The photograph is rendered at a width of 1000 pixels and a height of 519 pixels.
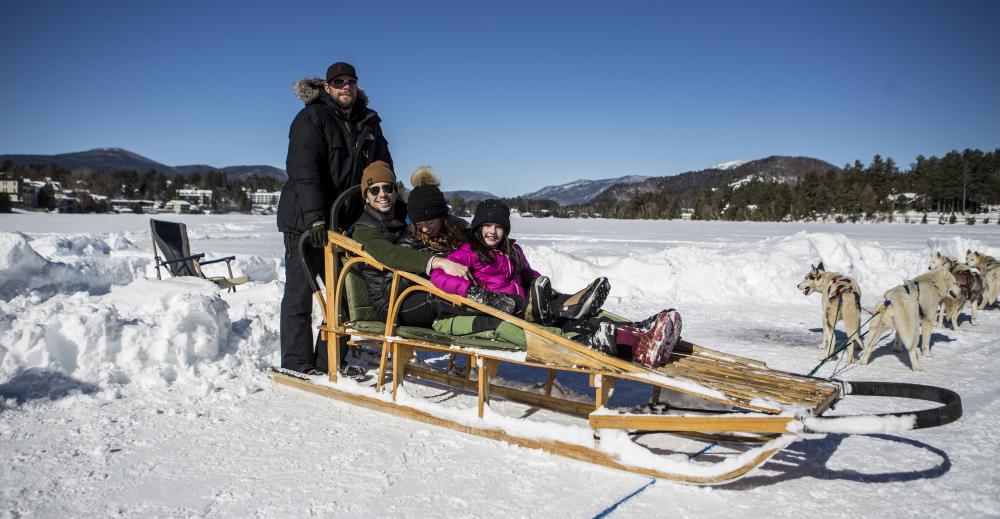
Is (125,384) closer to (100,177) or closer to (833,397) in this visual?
(833,397)

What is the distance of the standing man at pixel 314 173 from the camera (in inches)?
162

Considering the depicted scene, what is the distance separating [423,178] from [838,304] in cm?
411

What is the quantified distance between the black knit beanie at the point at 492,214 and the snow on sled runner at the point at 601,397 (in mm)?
571

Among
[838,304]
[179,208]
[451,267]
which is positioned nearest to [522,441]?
[451,267]

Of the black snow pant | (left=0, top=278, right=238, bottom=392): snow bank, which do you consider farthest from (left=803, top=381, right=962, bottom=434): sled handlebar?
(left=0, top=278, right=238, bottom=392): snow bank

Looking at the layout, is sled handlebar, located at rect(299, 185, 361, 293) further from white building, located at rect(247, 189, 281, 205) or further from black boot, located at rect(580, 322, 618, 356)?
white building, located at rect(247, 189, 281, 205)

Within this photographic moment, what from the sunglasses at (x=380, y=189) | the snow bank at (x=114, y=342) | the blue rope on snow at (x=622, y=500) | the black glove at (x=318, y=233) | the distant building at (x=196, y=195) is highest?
the distant building at (x=196, y=195)

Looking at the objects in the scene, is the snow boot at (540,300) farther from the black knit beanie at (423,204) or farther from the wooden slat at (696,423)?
the black knit beanie at (423,204)

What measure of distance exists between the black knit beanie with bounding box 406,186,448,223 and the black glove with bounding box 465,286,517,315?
0.83 m

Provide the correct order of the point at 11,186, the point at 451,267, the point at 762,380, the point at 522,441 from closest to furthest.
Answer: the point at 762,380 → the point at 522,441 → the point at 451,267 → the point at 11,186

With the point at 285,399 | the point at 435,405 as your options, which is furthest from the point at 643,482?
the point at 285,399

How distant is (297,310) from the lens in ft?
14.2

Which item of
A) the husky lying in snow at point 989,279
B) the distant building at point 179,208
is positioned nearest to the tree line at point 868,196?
the distant building at point 179,208

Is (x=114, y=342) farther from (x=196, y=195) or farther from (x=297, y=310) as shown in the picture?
(x=196, y=195)
